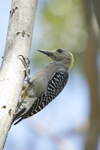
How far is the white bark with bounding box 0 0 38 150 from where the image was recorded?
3189 millimetres

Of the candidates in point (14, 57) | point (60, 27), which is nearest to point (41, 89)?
point (14, 57)

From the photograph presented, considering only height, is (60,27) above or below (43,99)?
above

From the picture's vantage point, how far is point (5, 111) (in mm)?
3172

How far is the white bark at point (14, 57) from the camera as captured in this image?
319 cm

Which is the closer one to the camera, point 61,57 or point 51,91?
point 51,91

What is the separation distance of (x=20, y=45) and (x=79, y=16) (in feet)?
11.9

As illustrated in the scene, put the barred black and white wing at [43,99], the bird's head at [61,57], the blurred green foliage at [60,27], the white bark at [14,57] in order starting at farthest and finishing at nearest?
the blurred green foliage at [60,27] → the bird's head at [61,57] → the barred black and white wing at [43,99] → the white bark at [14,57]

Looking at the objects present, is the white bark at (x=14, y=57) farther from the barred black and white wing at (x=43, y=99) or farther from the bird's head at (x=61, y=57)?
the bird's head at (x=61, y=57)

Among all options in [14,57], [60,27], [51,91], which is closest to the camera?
[14,57]

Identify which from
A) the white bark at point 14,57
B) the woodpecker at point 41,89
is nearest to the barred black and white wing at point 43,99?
the woodpecker at point 41,89

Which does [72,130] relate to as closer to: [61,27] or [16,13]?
[61,27]

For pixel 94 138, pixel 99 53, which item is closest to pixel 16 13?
pixel 99 53

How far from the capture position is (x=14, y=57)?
373 cm

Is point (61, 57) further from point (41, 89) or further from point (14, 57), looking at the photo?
point (14, 57)
